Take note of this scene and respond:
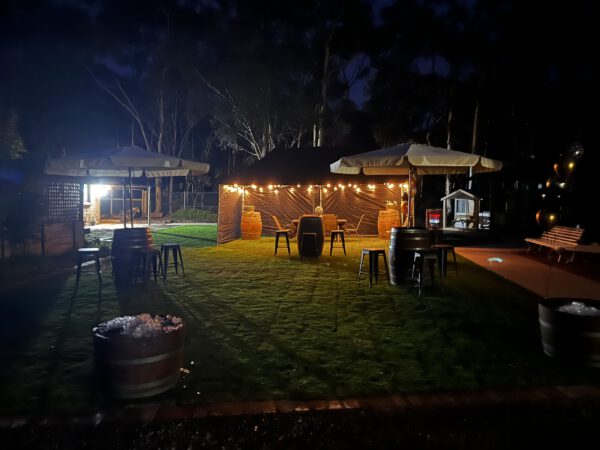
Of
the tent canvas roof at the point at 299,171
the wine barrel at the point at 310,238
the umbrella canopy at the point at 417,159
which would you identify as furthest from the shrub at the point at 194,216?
the umbrella canopy at the point at 417,159

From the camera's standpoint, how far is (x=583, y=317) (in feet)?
11.5

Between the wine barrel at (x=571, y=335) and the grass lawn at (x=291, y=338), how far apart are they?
0.10 m

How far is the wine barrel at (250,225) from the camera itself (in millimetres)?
15188

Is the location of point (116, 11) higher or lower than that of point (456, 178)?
higher

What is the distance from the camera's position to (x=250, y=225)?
49.8 ft

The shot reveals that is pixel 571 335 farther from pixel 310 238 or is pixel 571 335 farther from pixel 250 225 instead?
pixel 250 225

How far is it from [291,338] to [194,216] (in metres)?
23.5

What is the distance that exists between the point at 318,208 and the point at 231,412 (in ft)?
42.8

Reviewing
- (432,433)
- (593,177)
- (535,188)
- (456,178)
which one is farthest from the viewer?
(456,178)

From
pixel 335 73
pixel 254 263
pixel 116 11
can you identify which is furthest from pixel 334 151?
pixel 116 11

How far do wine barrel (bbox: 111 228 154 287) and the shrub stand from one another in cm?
1972

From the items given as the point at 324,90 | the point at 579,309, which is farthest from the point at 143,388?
the point at 324,90

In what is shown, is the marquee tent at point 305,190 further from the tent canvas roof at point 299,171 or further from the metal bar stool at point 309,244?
the metal bar stool at point 309,244

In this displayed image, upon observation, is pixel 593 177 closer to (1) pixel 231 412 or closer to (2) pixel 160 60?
(1) pixel 231 412
